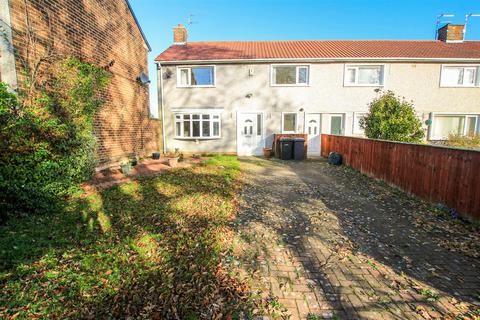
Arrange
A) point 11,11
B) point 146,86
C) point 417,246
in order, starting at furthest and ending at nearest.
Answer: point 146,86
point 11,11
point 417,246

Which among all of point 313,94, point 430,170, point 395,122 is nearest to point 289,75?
point 313,94

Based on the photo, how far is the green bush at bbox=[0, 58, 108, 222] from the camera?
383cm

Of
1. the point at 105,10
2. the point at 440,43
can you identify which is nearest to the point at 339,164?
the point at 105,10

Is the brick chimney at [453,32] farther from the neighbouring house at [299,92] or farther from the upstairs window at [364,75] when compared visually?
the upstairs window at [364,75]

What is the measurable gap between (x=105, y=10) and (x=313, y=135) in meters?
11.5

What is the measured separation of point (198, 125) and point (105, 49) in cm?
643

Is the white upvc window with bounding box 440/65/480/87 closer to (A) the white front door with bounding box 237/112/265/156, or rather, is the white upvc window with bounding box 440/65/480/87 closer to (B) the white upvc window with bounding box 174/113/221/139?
(A) the white front door with bounding box 237/112/265/156

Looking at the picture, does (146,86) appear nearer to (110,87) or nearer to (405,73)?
(110,87)

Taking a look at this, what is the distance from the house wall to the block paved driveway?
853cm

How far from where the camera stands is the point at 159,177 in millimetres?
7148

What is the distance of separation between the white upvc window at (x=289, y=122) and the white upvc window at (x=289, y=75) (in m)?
1.84

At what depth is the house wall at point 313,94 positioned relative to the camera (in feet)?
43.8

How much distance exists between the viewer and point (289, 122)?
1376cm

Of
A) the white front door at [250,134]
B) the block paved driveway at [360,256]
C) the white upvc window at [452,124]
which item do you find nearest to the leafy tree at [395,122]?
the block paved driveway at [360,256]
